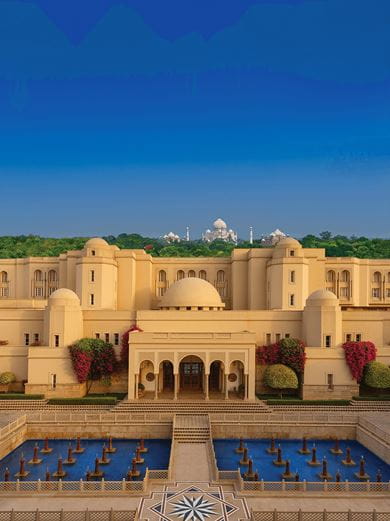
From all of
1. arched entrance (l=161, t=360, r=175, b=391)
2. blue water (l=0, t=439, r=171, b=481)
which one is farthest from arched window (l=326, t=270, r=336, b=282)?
blue water (l=0, t=439, r=171, b=481)

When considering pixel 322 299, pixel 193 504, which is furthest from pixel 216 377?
pixel 193 504

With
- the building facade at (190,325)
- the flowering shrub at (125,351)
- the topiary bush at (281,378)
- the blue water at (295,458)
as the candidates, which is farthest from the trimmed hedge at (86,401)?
the topiary bush at (281,378)

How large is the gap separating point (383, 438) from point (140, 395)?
17.4 meters

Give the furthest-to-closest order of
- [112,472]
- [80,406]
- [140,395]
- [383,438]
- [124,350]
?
1. [124,350]
2. [140,395]
3. [80,406]
4. [383,438]
5. [112,472]

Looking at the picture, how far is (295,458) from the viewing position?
26062 millimetres

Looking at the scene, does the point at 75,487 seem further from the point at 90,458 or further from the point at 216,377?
the point at 216,377

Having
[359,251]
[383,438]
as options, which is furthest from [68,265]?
[359,251]

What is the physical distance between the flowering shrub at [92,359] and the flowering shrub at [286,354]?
455 inches

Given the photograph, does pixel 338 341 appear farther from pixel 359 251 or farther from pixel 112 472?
pixel 359 251

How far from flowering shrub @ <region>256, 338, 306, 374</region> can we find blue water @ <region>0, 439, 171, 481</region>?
12.1 meters

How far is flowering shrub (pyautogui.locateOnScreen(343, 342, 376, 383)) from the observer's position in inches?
1454

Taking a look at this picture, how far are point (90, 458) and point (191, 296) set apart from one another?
19.1 meters

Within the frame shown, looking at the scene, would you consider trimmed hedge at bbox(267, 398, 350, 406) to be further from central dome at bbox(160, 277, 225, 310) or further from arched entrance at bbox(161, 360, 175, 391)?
central dome at bbox(160, 277, 225, 310)

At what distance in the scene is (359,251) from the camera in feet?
292
